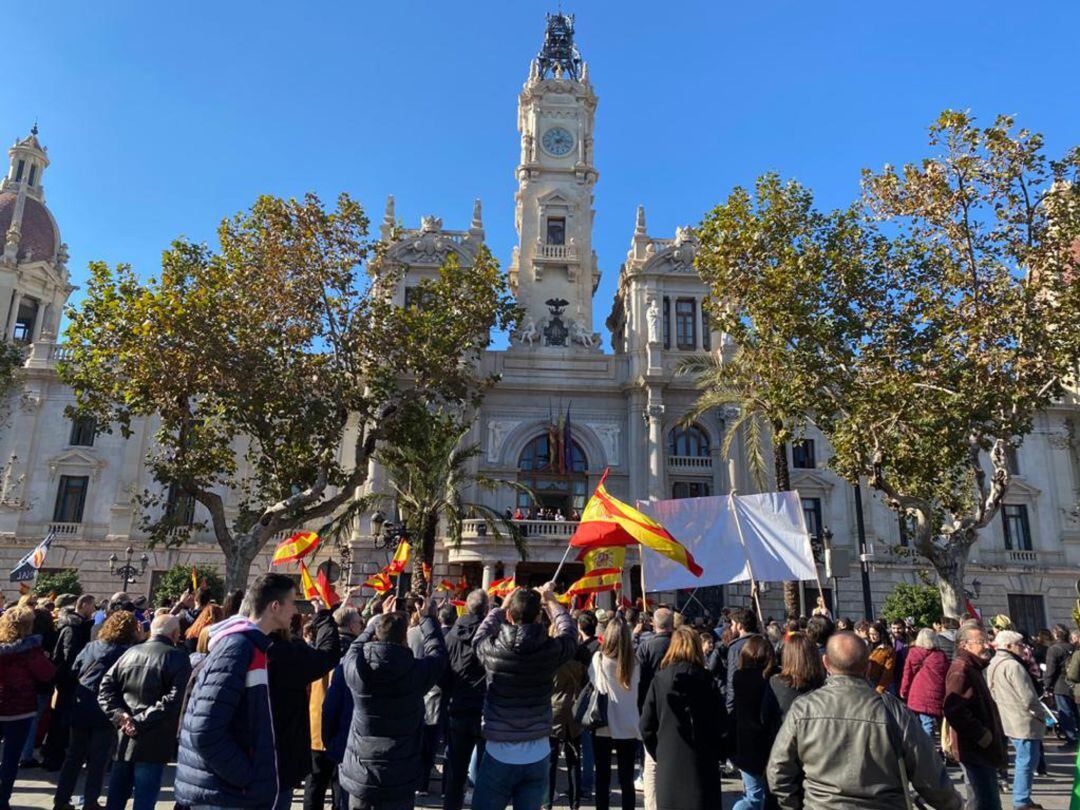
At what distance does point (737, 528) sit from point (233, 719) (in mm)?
9929

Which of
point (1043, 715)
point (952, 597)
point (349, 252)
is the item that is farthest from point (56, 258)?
point (1043, 715)

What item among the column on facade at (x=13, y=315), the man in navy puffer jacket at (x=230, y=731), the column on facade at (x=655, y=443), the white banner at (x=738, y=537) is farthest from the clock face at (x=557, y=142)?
the man in navy puffer jacket at (x=230, y=731)

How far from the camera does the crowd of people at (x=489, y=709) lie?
4.11 meters

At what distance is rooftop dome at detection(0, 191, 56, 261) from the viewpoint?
4066 cm

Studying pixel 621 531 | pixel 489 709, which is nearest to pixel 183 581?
pixel 621 531

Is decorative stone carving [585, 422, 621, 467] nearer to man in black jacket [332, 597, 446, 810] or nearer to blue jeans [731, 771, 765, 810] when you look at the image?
blue jeans [731, 771, 765, 810]

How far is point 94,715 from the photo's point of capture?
698 centimetres

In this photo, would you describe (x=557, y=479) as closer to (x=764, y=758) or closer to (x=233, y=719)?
(x=764, y=758)

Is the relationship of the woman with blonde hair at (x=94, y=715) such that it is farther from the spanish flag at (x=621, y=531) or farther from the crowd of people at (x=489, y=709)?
the spanish flag at (x=621, y=531)

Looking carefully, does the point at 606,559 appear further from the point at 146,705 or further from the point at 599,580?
the point at 146,705

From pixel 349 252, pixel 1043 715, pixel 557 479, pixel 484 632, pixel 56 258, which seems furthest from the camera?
pixel 56 258

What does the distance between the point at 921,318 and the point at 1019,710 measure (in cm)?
1216

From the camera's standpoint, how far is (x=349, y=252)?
21922 mm

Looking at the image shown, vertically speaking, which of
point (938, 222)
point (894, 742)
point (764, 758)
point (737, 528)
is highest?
point (938, 222)
